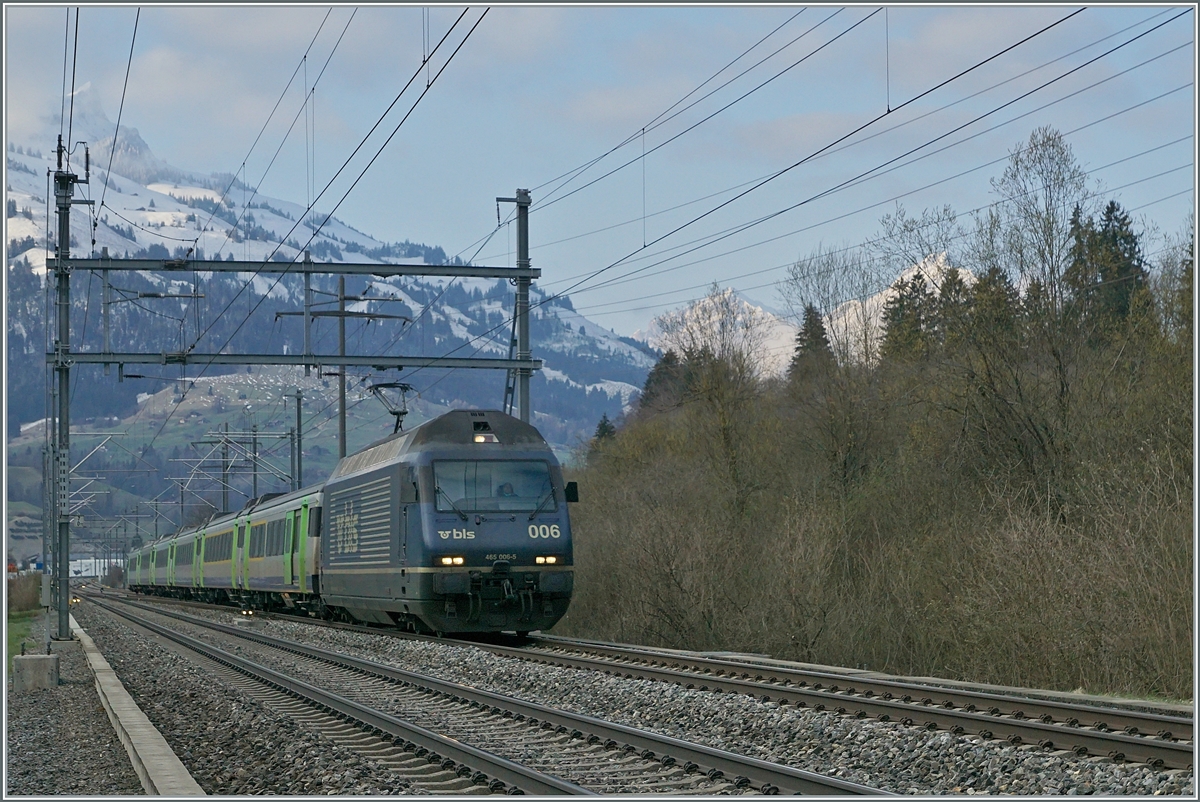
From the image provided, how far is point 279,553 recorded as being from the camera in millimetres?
33969

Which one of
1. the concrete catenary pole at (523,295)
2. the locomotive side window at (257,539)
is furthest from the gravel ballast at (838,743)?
the locomotive side window at (257,539)

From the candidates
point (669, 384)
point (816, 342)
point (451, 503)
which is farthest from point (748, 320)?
point (451, 503)

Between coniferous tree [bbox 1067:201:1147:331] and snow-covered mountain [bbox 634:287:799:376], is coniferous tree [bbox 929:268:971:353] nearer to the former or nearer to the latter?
coniferous tree [bbox 1067:201:1147:331]

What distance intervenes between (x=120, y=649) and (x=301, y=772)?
56.3ft

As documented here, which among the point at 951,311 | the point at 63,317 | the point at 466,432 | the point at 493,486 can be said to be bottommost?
the point at 493,486

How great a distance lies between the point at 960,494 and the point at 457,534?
11288 mm

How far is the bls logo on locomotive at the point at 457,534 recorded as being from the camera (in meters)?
20.5

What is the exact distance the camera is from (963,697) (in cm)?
1200

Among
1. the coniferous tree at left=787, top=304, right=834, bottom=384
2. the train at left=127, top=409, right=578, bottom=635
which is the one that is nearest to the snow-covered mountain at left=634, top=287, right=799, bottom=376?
the coniferous tree at left=787, top=304, right=834, bottom=384

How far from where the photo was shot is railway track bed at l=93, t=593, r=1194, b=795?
8859 millimetres

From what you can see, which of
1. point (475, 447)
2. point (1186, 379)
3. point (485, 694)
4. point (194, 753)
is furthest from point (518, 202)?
point (194, 753)

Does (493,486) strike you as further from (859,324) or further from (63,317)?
(859,324)

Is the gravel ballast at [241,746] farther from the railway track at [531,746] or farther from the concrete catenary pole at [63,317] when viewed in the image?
the concrete catenary pole at [63,317]

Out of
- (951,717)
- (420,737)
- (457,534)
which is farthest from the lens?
(457,534)
